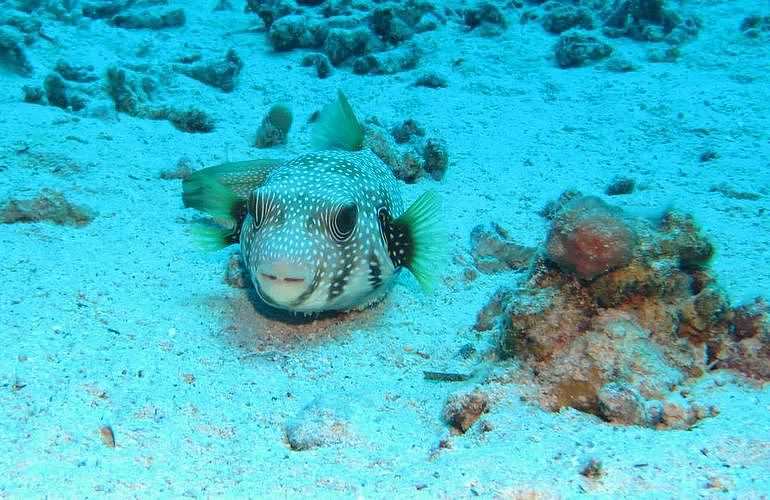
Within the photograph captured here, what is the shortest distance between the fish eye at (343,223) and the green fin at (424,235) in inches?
19.6

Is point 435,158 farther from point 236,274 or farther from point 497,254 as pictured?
point 236,274

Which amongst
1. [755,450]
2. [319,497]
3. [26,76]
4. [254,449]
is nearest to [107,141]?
[26,76]

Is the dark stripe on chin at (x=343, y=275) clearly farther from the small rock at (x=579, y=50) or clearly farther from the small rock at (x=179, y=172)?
the small rock at (x=579, y=50)

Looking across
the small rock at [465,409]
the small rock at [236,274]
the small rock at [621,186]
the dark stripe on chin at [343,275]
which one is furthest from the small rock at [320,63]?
the small rock at [465,409]

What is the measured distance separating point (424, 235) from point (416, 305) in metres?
0.84

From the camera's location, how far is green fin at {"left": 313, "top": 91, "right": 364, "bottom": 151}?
556cm

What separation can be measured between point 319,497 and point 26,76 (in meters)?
Answer: 9.19

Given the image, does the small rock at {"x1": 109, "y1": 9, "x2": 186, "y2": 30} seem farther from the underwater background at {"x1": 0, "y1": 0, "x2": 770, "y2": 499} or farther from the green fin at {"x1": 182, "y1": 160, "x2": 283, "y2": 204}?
the green fin at {"x1": 182, "y1": 160, "x2": 283, "y2": 204}

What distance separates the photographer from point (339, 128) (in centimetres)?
561

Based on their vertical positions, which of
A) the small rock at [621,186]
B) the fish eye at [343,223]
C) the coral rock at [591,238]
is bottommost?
the small rock at [621,186]

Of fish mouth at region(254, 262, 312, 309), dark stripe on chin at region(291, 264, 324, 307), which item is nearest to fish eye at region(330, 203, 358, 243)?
dark stripe on chin at region(291, 264, 324, 307)

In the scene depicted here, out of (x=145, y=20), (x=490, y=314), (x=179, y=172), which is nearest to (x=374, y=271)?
(x=490, y=314)

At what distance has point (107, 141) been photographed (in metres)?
7.07

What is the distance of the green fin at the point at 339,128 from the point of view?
5.56m
